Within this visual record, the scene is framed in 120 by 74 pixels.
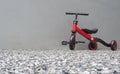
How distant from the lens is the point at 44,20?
4.74 metres

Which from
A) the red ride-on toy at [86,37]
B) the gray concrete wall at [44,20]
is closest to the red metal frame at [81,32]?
the red ride-on toy at [86,37]

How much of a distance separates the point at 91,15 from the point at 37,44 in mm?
962

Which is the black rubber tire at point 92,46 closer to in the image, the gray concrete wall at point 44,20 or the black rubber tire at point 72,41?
the gray concrete wall at point 44,20

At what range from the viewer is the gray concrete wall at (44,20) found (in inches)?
180

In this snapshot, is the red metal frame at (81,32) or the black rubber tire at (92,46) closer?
the red metal frame at (81,32)

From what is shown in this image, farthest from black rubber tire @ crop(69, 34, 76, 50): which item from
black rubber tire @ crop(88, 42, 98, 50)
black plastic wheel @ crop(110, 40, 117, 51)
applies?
black plastic wheel @ crop(110, 40, 117, 51)

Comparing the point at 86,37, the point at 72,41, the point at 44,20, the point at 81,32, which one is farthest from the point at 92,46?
the point at 44,20

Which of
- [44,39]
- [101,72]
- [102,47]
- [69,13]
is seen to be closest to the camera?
[101,72]

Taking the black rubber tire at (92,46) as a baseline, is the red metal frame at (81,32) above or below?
above

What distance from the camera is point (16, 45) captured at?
181 inches

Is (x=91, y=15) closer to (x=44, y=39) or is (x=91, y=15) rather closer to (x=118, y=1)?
(x=118, y=1)

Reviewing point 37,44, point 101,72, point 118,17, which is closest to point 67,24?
point 37,44

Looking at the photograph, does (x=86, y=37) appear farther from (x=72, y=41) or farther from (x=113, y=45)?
(x=113, y=45)

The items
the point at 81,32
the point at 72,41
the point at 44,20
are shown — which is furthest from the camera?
the point at 44,20
